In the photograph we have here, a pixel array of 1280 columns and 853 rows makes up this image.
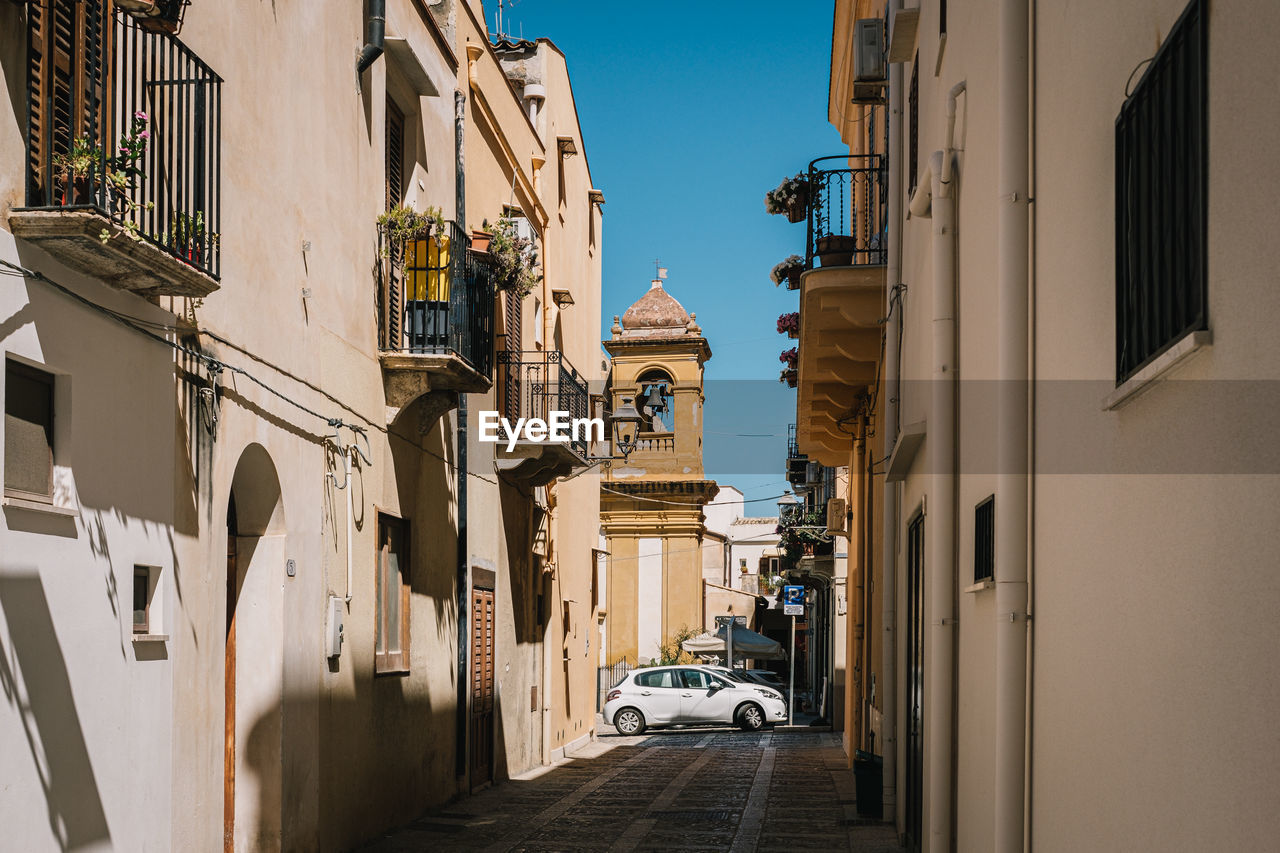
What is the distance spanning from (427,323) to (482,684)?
5.56 m

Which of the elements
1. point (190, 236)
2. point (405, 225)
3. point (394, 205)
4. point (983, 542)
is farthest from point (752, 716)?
point (190, 236)

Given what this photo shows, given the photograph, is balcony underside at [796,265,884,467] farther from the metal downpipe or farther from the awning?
the awning

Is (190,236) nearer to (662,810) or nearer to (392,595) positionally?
(392,595)

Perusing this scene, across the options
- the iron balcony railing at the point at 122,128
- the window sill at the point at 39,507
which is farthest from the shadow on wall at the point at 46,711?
the iron balcony railing at the point at 122,128

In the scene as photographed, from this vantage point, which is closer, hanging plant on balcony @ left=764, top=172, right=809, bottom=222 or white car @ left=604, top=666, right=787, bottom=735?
hanging plant on balcony @ left=764, top=172, right=809, bottom=222

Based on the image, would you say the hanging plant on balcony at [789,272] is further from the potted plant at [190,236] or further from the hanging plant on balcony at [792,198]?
the potted plant at [190,236]

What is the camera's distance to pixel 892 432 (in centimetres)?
1299

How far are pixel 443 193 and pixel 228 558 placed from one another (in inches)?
251

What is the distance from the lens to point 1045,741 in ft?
18.0

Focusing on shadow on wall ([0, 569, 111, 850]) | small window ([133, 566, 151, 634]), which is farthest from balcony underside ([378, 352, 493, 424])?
shadow on wall ([0, 569, 111, 850])

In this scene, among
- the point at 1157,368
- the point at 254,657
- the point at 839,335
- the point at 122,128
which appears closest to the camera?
the point at 1157,368

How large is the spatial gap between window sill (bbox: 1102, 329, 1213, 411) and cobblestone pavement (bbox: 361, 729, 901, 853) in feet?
27.4

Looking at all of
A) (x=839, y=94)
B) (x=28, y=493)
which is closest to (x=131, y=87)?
(x=28, y=493)

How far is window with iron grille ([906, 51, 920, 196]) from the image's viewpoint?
11.8 m
